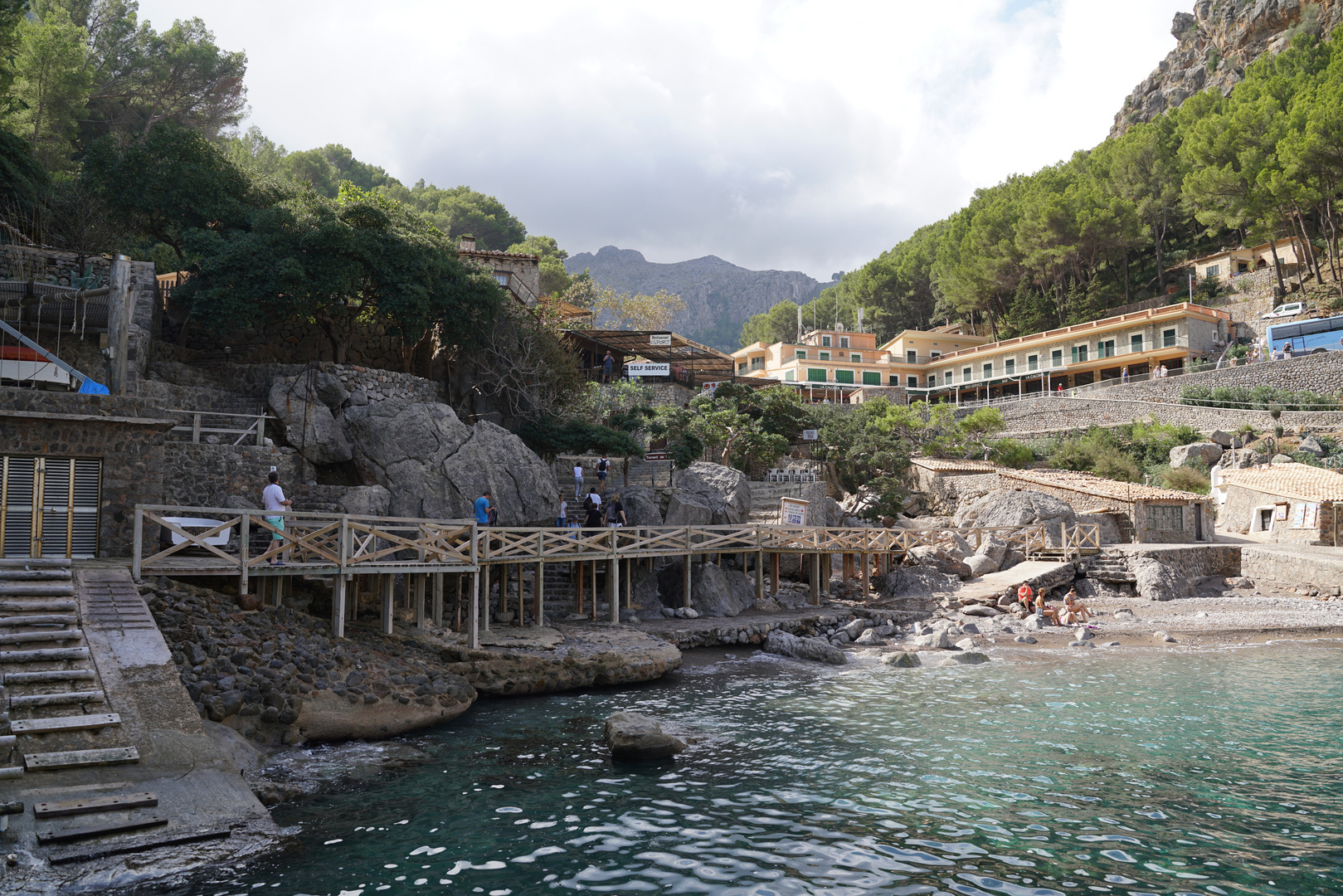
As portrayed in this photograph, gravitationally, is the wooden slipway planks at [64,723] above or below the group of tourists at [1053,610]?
above

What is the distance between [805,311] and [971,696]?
75.2 m

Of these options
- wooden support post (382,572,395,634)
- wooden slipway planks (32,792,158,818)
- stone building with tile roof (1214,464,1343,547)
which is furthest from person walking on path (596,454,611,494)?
stone building with tile roof (1214,464,1343,547)

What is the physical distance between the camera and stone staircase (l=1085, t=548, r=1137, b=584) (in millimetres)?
26188

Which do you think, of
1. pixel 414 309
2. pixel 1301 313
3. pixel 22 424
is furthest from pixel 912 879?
pixel 1301 313

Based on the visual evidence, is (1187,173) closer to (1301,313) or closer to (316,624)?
(1301,313)

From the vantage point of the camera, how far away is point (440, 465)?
74.1 feet

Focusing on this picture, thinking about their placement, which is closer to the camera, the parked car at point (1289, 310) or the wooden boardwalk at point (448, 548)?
the wooden boardwalk at point (448, 548)

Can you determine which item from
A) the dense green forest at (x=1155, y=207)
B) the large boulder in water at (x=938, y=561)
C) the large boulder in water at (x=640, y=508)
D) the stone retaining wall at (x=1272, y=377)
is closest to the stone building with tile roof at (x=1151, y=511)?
the large boulder in water at (x=938, y=561)

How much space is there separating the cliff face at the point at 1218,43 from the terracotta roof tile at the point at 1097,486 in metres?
44.0

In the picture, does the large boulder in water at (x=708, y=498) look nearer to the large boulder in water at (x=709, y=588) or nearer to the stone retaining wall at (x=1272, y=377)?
the large boulder in water at (x=709, y=588)

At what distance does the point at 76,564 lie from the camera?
12.5 m

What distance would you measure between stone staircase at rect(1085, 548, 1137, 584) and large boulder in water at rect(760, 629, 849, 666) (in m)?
12.1

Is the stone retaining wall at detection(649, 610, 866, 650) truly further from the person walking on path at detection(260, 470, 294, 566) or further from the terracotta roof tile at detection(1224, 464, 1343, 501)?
the terracotta roof tile at detection(1224, 464, 1343, 501)

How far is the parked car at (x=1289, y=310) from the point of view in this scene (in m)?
44.7
